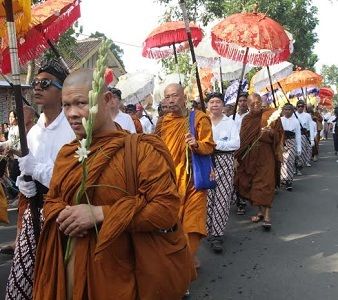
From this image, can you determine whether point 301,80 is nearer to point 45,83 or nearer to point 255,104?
point 255,104

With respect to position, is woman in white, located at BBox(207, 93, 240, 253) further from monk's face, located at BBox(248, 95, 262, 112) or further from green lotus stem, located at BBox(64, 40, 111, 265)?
green lotus stem, located at BBox(64, 40, 111, 265)

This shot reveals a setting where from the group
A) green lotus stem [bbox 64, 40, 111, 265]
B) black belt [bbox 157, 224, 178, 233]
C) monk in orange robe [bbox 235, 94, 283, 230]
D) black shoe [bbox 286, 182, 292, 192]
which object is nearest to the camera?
green lotus stem [bbox 64, 40, 111, 265]

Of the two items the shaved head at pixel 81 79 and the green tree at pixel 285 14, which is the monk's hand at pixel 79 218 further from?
the green tree at pixel 285 14

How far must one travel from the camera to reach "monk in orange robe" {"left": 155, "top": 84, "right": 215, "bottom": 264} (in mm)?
4711

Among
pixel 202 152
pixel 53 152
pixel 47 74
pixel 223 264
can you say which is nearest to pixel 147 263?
pixel 53 152

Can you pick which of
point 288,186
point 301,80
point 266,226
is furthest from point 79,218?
point 301,80

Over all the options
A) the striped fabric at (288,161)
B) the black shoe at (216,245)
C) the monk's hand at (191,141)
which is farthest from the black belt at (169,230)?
the striped fabric at (288,161)

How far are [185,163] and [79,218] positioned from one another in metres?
2.62

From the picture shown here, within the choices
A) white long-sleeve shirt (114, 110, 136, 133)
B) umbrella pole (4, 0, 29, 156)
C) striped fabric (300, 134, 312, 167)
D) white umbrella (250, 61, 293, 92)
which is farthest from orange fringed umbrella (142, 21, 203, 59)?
striped fabric (300, 134, 312, 167)

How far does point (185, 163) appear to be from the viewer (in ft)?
15.8

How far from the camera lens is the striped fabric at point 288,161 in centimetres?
1049

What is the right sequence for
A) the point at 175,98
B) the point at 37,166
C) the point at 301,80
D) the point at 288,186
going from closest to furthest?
the point at 37,166 → the point at 175,98 → the point at 288,186 → the point at 301,80

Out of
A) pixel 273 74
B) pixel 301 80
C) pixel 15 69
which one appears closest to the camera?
pixel 15 69

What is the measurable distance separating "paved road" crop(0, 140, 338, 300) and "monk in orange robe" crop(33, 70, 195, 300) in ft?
7.43
